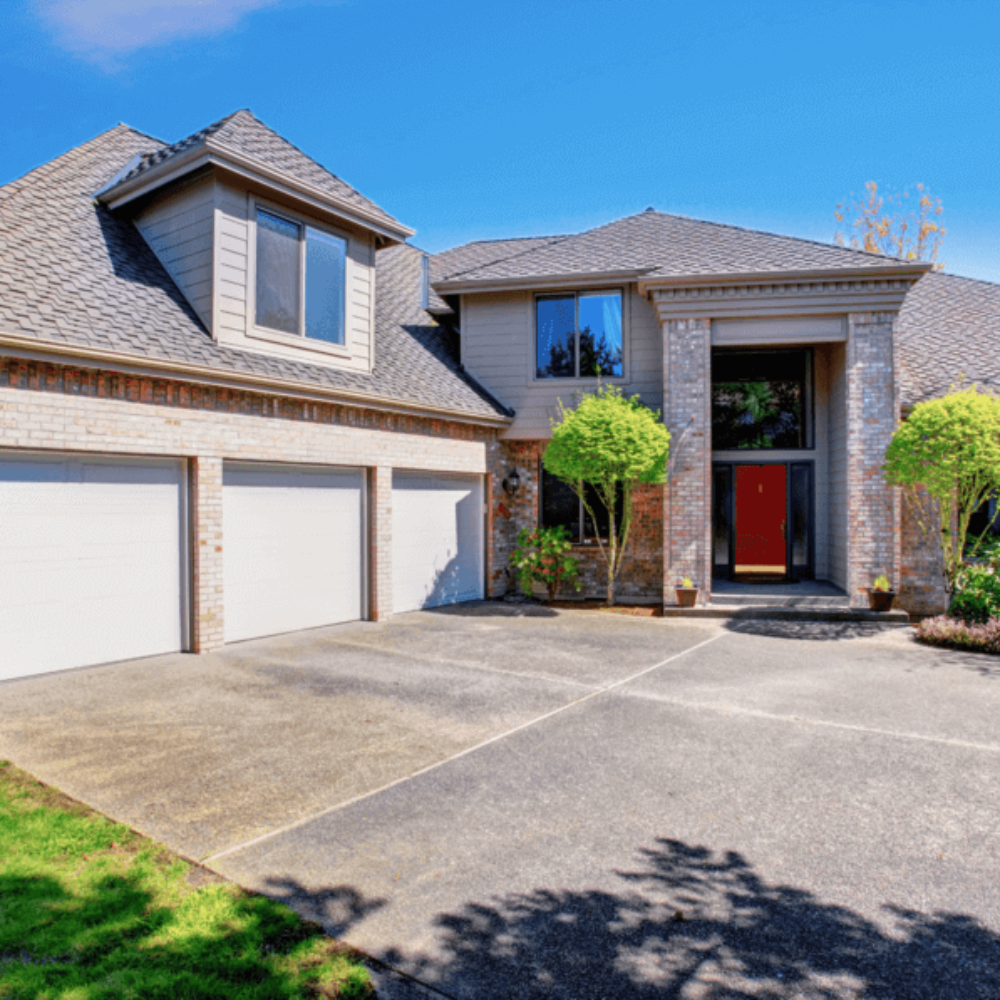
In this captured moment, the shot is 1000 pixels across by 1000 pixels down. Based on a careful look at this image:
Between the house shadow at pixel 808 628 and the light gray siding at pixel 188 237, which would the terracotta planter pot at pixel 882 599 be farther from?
the light gray siding at pixel 188 237

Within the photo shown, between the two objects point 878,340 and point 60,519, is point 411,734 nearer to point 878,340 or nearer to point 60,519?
point 60,519

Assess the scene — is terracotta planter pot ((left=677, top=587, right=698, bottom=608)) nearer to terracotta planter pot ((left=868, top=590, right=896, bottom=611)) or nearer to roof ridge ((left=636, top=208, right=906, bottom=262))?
terracotta planter pot ((left=868, top=590, right=896, bottom=611))

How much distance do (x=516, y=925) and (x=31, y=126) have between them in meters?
15.8

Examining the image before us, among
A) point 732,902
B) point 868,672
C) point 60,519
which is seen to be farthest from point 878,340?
point 60,519

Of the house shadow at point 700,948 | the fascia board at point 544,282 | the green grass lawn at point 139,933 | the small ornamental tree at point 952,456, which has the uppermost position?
the fascia board at point 544,282

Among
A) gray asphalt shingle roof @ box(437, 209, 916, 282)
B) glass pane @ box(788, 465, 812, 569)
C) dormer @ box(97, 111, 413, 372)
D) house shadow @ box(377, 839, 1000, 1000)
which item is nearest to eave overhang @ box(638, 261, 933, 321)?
gray asphalt shingle roof @ box(437, 209, 916, 282)

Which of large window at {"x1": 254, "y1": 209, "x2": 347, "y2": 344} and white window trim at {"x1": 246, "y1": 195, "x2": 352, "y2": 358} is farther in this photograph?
large window at {"x1": 254, "y1": 209, "x2": 347, "y2": 344}

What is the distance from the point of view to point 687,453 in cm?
1297

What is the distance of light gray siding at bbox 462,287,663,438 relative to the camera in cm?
1427

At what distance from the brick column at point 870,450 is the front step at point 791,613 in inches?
15.1

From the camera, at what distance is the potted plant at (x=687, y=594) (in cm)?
1256

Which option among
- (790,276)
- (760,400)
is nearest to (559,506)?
(760,400)

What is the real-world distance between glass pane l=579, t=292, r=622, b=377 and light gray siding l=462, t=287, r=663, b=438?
0.17 meters

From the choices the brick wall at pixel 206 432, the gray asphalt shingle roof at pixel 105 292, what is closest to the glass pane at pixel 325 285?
the gray asphalt shingle roof at pixel 105 292
